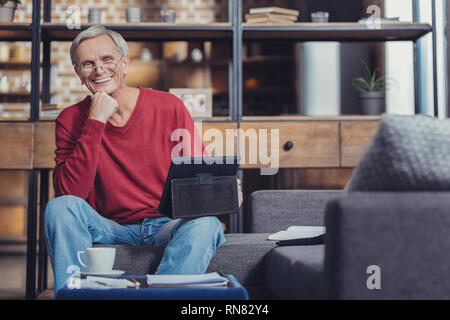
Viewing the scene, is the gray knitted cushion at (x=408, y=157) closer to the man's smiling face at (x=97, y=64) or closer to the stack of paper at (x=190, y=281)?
the stack of paper at (x=190, y=281)

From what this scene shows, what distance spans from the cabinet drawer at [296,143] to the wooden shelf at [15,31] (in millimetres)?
1280

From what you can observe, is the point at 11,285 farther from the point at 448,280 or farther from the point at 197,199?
the point at 448,280

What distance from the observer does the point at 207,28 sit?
304cm

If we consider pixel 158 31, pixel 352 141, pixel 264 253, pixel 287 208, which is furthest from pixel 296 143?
pixel 264 253

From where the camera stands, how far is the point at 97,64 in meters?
2.14

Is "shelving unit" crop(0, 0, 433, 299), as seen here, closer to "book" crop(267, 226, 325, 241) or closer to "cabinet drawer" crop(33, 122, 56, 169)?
"cabinet drawer" crop(33, 122, 56, 169)

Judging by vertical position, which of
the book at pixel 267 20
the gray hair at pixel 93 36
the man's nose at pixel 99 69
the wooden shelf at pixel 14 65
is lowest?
the man's nose at pixel 99 69

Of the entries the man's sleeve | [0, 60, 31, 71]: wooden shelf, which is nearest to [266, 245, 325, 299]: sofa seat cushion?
the man's sleeve

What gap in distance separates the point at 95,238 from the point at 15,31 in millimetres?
1667

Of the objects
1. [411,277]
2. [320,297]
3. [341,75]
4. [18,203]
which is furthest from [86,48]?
[18,203]

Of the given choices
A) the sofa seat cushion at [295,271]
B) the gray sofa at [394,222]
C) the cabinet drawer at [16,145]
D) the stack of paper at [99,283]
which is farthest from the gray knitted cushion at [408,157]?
the cabinet drawer at [16,145]

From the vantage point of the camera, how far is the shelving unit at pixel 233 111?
288 cm

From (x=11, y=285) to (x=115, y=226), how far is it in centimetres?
165

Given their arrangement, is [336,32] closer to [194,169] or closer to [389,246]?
[194,169]
